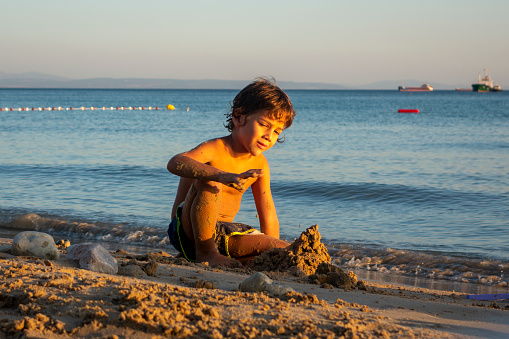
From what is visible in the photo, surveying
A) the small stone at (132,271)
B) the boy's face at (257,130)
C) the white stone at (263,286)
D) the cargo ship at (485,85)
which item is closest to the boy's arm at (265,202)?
the boy's face at (257,130)

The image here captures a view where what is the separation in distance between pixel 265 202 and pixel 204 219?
0.77 meters

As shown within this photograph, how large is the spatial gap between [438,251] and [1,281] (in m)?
4.46

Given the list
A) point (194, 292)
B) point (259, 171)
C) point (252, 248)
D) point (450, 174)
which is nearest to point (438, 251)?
point (252, 248)

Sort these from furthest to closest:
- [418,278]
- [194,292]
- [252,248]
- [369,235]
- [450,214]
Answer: [450,214] → [369,235] → [418,278] → [252,248] → [194,292]

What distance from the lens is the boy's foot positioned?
158 inches

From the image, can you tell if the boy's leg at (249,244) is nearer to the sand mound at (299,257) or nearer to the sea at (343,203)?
the sand mound at (299,257)

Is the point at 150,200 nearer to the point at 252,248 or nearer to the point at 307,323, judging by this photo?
the point at 252,248

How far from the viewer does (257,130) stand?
405 cm

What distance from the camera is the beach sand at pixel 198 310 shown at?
2336 millimetres

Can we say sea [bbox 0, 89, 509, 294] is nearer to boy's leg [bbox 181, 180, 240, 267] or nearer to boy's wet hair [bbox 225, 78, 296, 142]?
boy's leg [bbox 181, 180, 240, 267]

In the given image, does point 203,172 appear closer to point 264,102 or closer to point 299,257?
point 264,102

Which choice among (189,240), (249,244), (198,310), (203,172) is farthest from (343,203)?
(198,310)

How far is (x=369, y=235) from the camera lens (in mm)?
6680

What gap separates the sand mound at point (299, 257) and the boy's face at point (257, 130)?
70 cm
